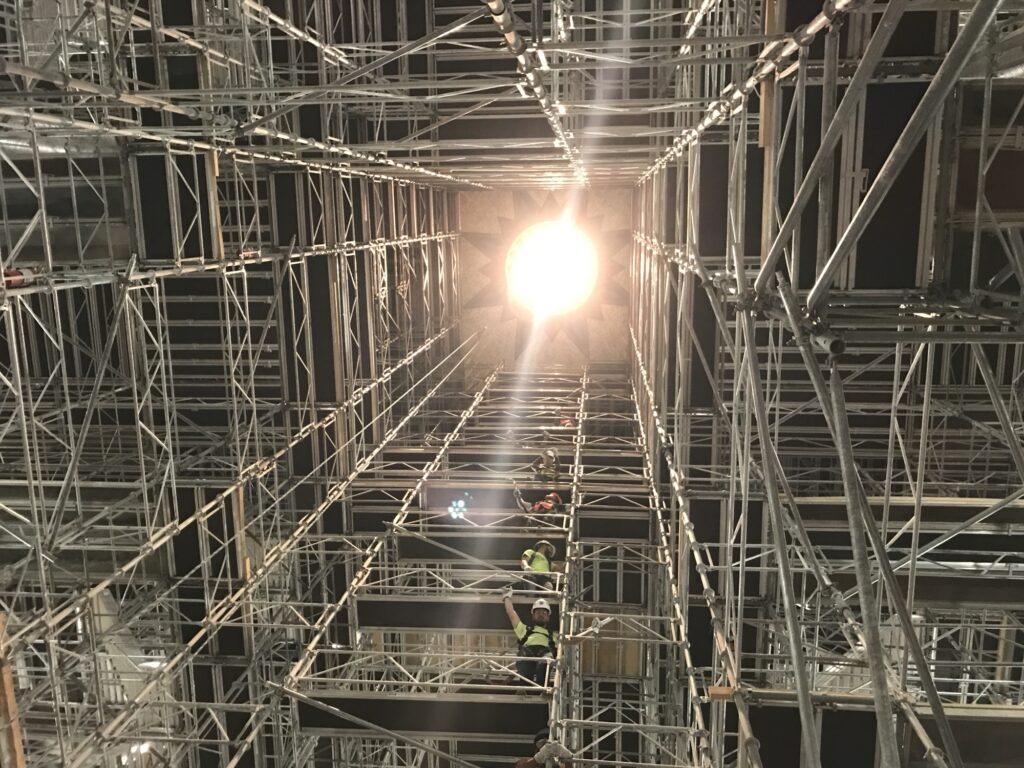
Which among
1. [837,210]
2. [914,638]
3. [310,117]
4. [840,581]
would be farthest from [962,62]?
[310,117]

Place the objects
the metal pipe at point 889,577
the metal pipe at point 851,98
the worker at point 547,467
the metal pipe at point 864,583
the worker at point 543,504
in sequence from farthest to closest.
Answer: the worker at point 547,467, the worker at point 543,504, the metal pipe at point 889,577, the metal pipe at point 864,583, the metal pipe at point 851,98

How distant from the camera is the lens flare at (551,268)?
93.3ft

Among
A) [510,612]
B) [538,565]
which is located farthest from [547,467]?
[510,612]

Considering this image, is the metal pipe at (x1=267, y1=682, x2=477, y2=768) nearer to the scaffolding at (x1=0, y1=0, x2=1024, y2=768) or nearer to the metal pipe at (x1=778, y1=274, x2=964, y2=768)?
the scaffolding at (x1=0, y1=0, x2=1024, y2=768)

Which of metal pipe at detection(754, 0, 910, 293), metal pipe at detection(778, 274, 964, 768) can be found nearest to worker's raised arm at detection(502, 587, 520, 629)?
metal pipe at detection(778, 274, 964, 768)

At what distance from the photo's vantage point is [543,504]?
48.4 ft

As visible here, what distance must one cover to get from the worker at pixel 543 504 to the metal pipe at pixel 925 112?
35.5 ft

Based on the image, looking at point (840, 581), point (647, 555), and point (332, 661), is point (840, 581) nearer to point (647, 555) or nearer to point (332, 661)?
point (647, 555)

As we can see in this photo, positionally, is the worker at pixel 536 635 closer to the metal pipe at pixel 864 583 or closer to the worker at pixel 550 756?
the worker at pixel 550 756

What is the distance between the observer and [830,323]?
14.4 feet

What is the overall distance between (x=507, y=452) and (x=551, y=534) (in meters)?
4.18

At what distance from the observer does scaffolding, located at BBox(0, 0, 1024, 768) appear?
6.04 metres

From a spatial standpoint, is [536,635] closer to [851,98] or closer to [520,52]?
[520,52]

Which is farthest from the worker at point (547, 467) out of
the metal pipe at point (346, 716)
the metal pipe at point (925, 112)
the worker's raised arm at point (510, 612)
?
the metal pipe at point (925, 112)
